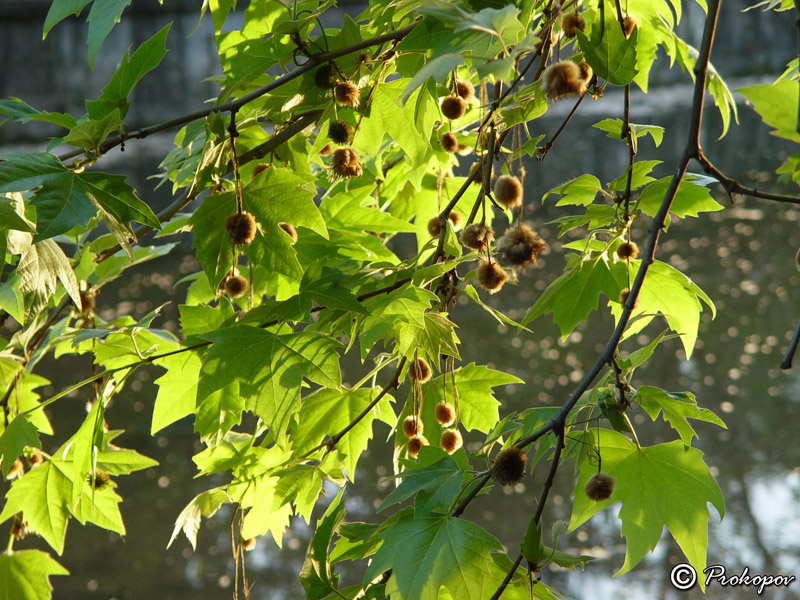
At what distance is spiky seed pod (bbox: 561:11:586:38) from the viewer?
0.57 m

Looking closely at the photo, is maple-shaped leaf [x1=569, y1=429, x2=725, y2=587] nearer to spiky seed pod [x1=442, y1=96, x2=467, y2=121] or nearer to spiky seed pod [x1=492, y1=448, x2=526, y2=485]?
spiky seed pod [x1=492, y1=448, x2=526, y2=485]

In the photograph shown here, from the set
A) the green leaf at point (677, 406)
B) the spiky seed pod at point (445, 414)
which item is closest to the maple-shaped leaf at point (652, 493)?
the green leaf at point (677, 406)

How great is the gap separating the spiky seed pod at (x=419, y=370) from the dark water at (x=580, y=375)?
3.61 ft

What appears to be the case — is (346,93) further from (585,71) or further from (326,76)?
(585,71)

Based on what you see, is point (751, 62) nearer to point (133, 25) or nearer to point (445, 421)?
point (133, 25)

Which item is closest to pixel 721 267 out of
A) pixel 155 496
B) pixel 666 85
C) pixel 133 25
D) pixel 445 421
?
pixel 666 85

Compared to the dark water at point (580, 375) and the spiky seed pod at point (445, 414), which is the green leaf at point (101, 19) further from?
the dark water at point (580, 375)

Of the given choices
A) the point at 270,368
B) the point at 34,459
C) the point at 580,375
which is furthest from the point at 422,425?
the point at 580,375

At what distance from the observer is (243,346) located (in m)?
0.57

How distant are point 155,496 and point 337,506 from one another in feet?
5.05

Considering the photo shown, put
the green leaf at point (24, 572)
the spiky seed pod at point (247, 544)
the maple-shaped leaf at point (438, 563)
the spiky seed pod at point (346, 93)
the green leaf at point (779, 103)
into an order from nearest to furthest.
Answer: the green leaf at point (779, 103) < the maple-shaped leaf at point (438, 563) < the spiky seed pod at point (346, 93) < the spiky seed pod at point (247, 544) < the green leaf at point (24, 572)

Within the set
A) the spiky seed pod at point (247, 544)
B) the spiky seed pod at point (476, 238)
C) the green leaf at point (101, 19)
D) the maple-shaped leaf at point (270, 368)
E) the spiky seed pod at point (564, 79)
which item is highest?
the green leaf at point (101, 19)

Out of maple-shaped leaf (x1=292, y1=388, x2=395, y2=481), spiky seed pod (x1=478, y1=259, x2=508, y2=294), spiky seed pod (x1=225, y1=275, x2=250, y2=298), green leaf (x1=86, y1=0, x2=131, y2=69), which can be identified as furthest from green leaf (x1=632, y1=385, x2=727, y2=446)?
green leaf (x1=86, y1=0, x2=131, y2=69)

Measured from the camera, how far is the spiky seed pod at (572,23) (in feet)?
1.88
